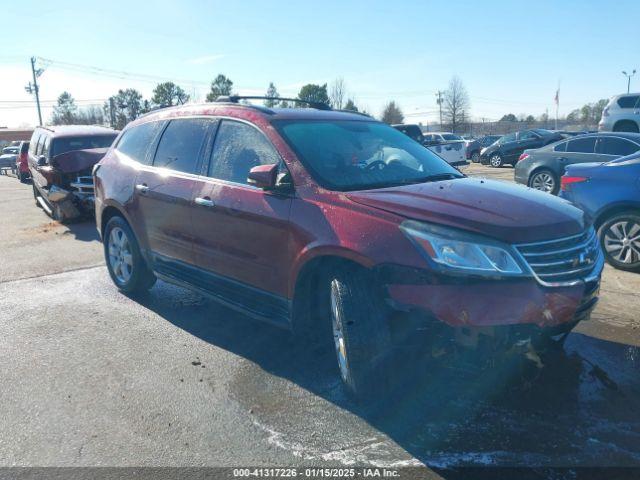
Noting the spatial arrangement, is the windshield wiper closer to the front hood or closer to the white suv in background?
the front hood

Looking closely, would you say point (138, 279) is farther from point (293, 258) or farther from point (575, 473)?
point (575, 473)

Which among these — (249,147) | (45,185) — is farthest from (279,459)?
(45,185)

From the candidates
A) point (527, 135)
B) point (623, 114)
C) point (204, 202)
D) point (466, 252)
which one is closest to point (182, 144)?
point (204, 202)

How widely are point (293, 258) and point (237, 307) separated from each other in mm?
835

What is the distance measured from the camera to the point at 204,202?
4.40 meters

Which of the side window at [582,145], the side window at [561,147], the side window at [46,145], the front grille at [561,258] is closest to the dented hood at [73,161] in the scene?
the side window at [46,145]

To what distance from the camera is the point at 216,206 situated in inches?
169

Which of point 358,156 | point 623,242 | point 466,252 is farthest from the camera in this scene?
point 623,242

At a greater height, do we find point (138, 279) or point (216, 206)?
point (216, 206)

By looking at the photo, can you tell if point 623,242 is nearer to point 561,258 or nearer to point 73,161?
point 561,258

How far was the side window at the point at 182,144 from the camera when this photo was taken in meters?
4.73

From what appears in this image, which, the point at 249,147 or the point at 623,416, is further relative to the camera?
the point at 249,147

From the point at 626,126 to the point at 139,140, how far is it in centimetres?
1959

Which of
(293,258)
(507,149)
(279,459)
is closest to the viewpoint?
(279,459)
